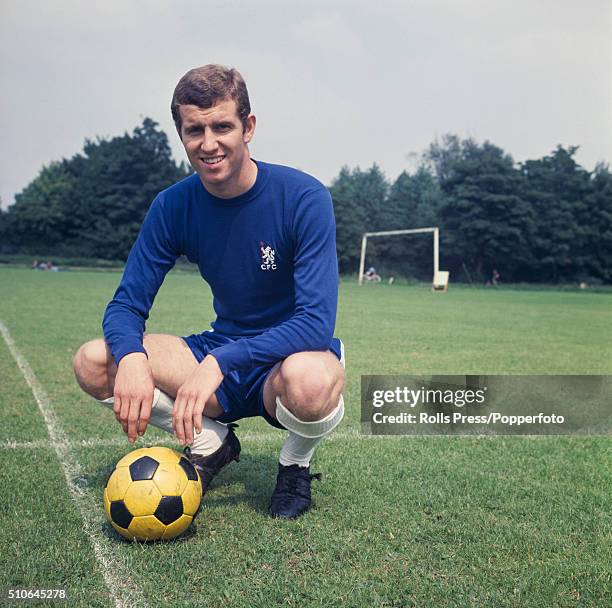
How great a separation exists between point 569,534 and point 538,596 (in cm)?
67

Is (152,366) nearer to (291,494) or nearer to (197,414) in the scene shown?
(197,414)

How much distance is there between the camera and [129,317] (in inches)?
125

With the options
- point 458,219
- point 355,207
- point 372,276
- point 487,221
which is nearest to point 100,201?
point 355,207

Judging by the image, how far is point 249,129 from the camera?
312 centimetres

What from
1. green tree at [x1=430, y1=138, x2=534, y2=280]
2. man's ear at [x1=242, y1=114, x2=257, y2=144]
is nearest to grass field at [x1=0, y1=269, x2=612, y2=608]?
man's ear at [x1=242, y1=114, x2=257, y2=144]

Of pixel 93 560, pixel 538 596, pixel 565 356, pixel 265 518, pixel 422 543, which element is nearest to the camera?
pixel 538 596

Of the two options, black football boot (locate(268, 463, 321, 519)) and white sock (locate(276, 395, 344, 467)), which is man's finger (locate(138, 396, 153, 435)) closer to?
white sock (locate(276, 395, 344, 467))

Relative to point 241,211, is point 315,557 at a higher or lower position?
lower

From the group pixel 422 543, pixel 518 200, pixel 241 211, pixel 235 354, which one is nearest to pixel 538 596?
pixel 422 543

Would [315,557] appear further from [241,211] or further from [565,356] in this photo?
[565,356]

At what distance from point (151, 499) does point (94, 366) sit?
2.34 ft

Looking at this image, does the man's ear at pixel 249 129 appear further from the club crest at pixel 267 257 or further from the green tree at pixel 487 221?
the green tree at pixel 487 221

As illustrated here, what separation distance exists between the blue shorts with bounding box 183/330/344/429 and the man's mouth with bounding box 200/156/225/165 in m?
0.85

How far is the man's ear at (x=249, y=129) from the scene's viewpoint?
307 centimetres
